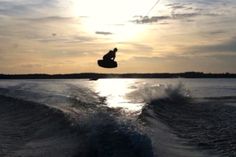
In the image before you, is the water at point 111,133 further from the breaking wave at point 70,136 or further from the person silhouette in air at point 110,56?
the person silhouette in air at point 110,56

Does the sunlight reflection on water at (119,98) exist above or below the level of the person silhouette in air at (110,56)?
below

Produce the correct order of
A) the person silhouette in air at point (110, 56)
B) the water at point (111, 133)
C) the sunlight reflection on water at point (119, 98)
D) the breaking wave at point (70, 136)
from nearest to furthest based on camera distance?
the breaking wave at point (70, 136), the water at point (111, 133), the person silhouette in air at point (110, 56), the sunlight reflection on water at point (119, 98)

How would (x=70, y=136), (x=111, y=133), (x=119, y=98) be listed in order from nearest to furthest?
(x=111, y=133) → (x=70, y=136) → (x=119, y=98)

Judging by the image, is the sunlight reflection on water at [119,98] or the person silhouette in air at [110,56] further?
the sunlight reflection on water at [119,98]

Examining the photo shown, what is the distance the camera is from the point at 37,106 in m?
26.2

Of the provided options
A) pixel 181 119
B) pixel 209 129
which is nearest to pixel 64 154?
pixel 209 129

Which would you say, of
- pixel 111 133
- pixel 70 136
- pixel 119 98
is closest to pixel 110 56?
pixel 70 136

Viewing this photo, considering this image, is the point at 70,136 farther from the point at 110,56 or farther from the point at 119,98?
the point at 119,98

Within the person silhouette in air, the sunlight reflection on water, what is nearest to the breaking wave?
the person silhouette in air

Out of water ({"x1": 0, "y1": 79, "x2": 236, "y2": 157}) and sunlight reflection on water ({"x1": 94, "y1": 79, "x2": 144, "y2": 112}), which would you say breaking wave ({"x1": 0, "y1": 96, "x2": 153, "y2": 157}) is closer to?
water ({"x1": 0, "y1": 79, "x2": 236, "y2": 157})

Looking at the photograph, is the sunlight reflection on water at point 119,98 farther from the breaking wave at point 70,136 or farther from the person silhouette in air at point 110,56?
the breaking wave at point 70,136

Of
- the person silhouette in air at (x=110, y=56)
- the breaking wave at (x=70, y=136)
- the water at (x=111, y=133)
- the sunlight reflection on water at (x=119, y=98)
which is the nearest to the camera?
the breaking wave at (x=70, y=136)

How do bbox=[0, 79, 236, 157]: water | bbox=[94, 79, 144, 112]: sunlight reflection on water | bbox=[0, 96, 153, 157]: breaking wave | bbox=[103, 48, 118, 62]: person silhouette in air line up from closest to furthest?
bbox=[0, 96, 153, 157]: breaking wave, bbox=[0, 79, 236, 157]: water, bbox=[103, 48, 118, 62]: person silhouette in air, bbox=[94, 79, 144, 112]: sunlight reflection on water

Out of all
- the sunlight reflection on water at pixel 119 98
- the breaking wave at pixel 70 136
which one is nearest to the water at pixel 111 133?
the breaking wave at pixel 70 136
